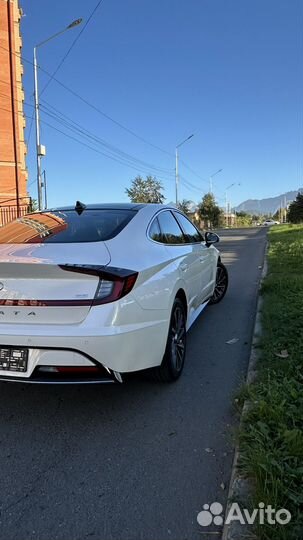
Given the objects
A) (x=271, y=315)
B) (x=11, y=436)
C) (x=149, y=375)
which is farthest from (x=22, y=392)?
(x=271, y=315)

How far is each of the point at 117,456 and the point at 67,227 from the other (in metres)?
1.88

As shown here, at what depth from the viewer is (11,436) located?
10.3 ft

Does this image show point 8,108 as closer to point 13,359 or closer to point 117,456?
point 13,359

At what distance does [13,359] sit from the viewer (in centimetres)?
305

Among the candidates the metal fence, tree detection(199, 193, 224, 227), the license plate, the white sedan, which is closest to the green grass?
the white sedan

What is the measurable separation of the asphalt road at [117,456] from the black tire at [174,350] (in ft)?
0.40

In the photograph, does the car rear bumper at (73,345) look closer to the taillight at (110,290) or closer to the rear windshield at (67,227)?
the taillight at (110,290)

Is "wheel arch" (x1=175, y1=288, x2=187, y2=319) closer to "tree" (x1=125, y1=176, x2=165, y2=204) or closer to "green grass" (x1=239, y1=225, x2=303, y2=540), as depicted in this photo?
"green grass" (x1=239, y1=225, x2=303, y2=540)

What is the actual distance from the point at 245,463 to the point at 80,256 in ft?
5.44

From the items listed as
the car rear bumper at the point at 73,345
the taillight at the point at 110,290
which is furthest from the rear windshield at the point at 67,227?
the car rear bumper at the point at 73,345

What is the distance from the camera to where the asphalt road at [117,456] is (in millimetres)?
2301

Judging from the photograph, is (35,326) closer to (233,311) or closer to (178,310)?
(178,310)

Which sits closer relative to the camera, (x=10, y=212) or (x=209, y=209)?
(x=10, y=212)

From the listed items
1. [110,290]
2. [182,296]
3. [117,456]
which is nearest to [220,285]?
[182,296]
